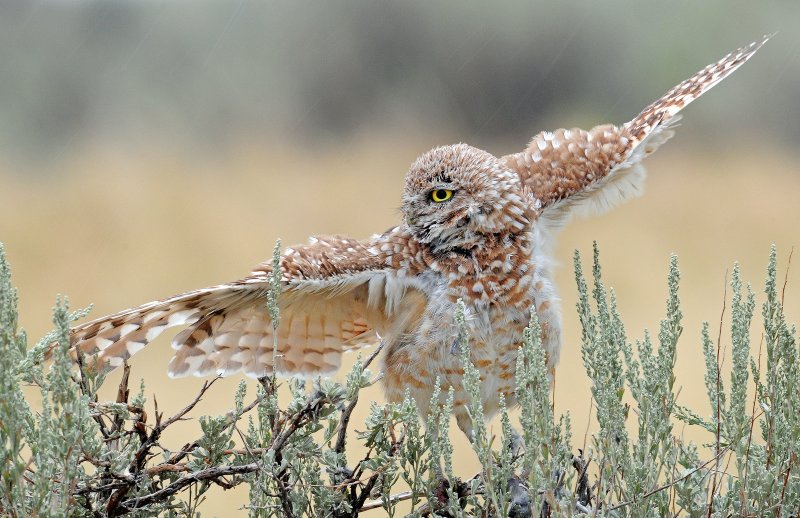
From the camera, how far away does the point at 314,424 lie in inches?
65.7

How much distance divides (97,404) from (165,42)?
Result: 33.1 ft

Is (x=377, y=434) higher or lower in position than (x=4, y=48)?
lower

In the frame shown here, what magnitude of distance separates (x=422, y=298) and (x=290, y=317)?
0.35 meters

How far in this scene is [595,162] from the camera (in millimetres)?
2611

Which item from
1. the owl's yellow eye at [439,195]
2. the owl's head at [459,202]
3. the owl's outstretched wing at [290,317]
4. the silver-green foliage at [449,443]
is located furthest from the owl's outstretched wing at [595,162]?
A: the silver-green foliage at [449,443]

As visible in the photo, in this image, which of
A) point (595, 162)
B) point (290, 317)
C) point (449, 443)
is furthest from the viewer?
point (595, 162)

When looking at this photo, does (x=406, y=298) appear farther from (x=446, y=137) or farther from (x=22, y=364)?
(x=446, y=137)

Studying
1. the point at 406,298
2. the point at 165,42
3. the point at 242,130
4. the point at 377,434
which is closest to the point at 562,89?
the point at 242,130

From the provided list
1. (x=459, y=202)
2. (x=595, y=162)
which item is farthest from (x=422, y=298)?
(x=595, y=162)

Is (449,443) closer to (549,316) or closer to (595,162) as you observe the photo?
(549,316)

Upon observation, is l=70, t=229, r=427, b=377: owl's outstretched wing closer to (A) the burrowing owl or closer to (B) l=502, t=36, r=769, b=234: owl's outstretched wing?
(A) the burrowing owl

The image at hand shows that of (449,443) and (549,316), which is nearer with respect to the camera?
(449,443)

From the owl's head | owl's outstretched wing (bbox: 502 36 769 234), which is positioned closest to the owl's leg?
the owl's head

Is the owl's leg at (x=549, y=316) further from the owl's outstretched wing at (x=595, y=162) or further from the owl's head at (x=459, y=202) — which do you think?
the owl's outstretched wing at (x=595, y=162)
